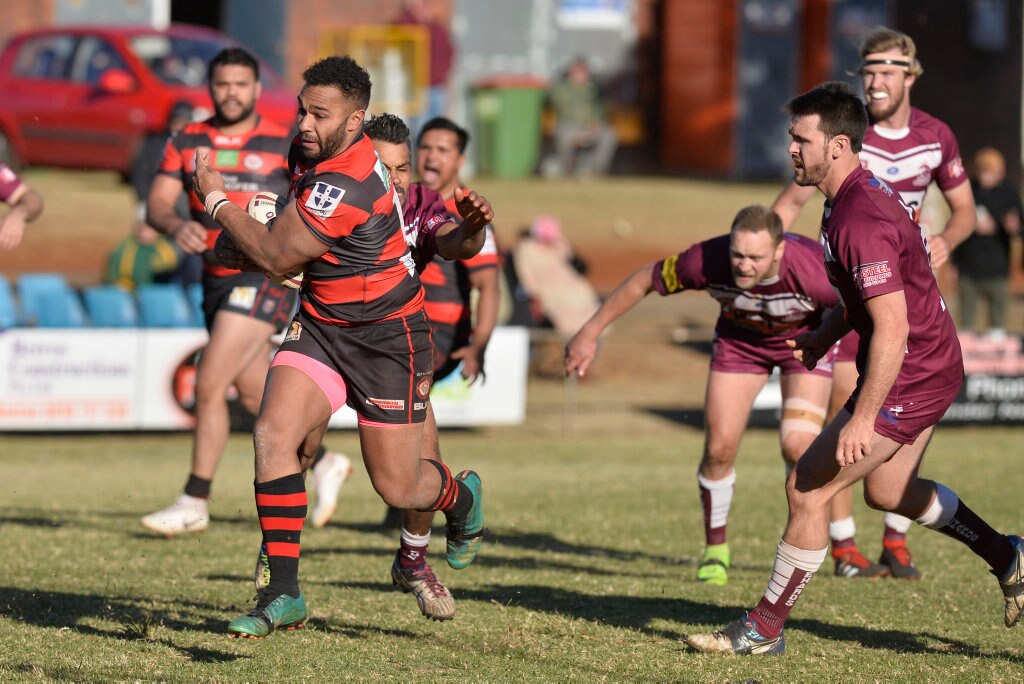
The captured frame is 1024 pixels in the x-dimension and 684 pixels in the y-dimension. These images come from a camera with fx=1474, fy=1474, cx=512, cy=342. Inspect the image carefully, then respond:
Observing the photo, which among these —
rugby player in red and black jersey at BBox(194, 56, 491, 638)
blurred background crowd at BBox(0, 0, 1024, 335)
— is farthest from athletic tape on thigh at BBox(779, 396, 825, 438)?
blurred background crowd at BBox(0, 0, 1024, 335)

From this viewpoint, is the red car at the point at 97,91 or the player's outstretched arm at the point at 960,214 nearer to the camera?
the player's outstretched arm at the point at 960,214

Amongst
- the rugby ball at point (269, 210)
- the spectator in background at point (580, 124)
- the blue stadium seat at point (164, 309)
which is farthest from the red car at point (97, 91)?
the rugby ball at point (269, 210)

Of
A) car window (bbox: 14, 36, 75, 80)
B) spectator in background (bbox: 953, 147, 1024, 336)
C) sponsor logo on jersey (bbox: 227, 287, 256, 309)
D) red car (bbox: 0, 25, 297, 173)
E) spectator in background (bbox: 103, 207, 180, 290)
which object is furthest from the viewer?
car window (bbox: 14, 36, 75, 80)

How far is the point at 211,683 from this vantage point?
5.07m

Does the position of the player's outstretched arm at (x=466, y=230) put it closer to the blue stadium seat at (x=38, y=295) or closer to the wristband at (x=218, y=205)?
the wristband at (x=218, y=205)

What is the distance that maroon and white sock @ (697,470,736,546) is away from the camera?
728 cm

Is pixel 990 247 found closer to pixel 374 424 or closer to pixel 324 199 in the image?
pixel 374 424

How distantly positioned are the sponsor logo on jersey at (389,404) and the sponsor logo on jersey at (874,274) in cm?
175

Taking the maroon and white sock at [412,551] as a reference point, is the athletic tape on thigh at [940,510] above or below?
above

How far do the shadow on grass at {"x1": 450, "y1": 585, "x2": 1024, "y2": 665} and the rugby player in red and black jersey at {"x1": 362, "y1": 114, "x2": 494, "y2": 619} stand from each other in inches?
21.5

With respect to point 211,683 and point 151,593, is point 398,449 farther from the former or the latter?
point 151,593

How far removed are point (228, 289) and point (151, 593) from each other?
5.96 feet

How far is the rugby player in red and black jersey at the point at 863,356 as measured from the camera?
5164 mm

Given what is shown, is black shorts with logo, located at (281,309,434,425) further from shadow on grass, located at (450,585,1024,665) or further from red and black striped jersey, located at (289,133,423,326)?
shadow on grass, located at (450,585,1024,665)
